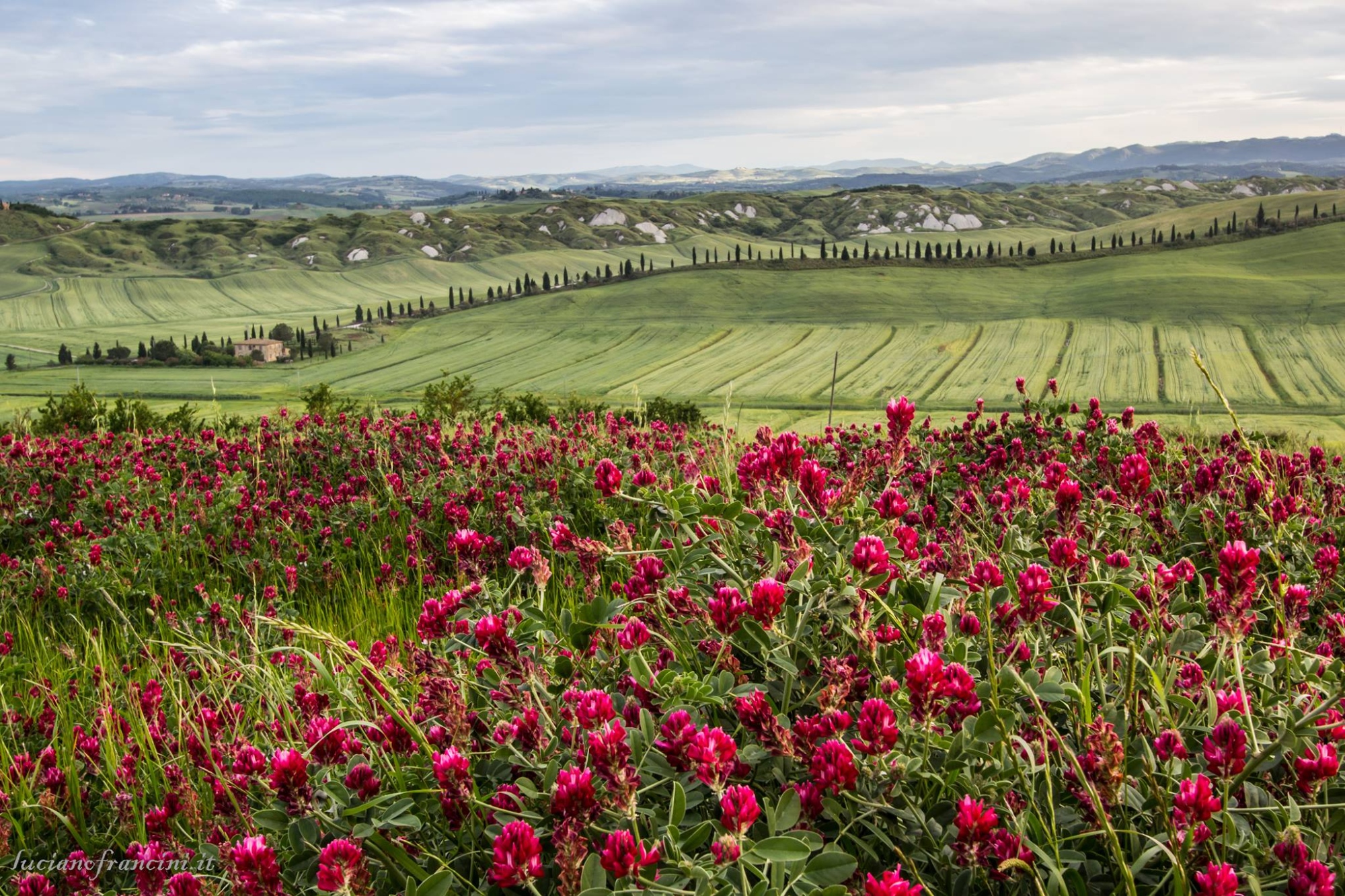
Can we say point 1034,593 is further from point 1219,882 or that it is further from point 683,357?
point 683,357

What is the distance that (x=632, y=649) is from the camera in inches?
111

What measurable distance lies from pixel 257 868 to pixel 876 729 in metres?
1.45

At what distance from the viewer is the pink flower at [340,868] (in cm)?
195

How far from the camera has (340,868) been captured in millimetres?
1966

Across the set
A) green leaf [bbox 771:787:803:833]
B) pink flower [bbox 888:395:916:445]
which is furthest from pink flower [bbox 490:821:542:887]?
pink flower [bbox 888:395:916:445]

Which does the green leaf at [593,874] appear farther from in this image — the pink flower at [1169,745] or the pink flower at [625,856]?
the pink flower at [1169,745]

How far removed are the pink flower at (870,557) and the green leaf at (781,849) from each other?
3.03 feet

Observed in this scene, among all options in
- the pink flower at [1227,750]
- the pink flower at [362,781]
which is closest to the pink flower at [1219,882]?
the pink flower at [1227,750]

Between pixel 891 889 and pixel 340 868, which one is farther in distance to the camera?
pixel 340 868

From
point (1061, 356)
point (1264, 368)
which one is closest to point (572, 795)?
point (1264, 368)

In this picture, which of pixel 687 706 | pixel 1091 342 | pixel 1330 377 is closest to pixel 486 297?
pixel 1091 342

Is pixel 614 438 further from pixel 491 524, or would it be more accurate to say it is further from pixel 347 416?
pixel 347 416

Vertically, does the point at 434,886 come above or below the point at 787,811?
below

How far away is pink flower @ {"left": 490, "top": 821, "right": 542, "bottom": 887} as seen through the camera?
1911 mm
